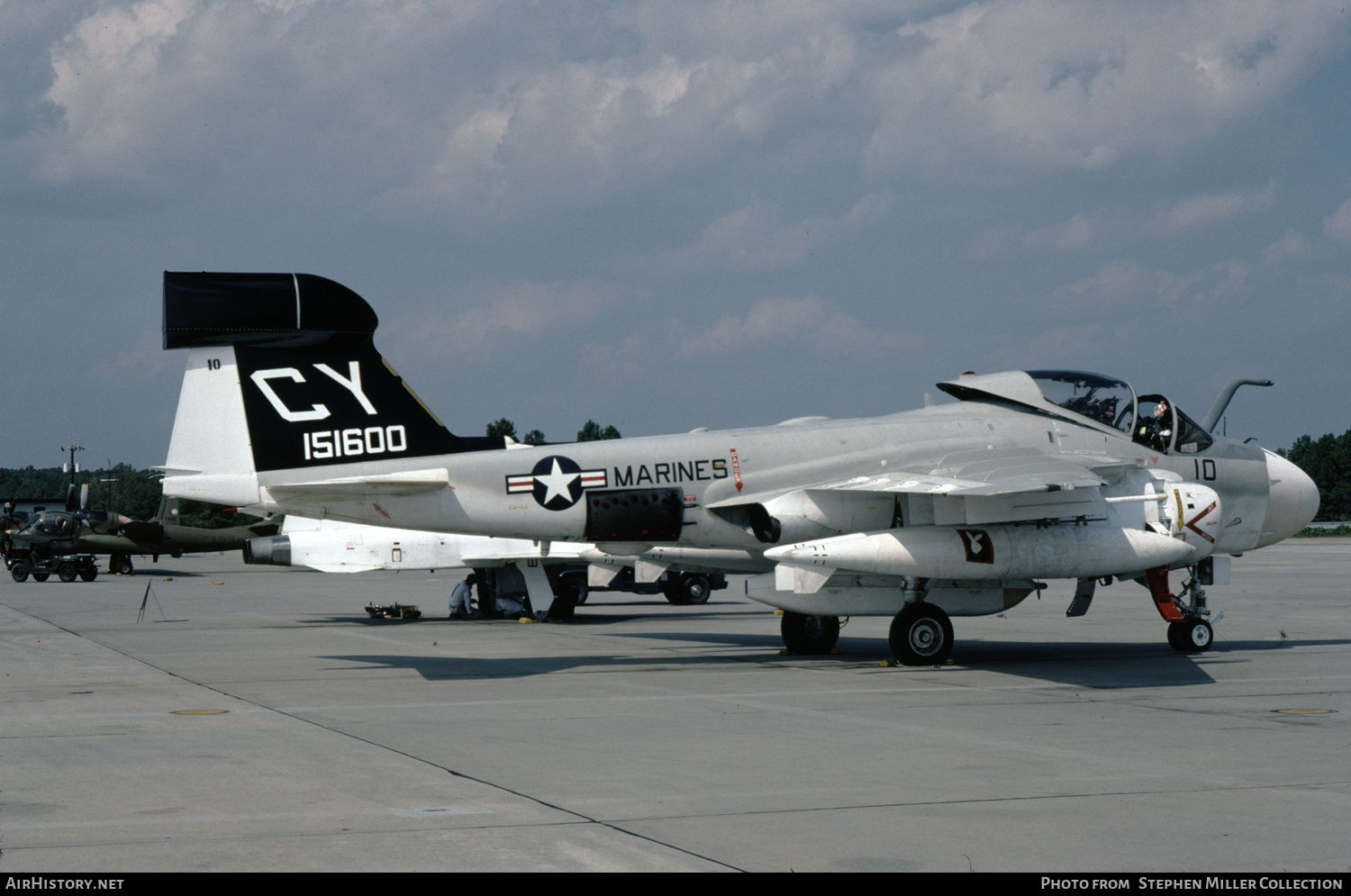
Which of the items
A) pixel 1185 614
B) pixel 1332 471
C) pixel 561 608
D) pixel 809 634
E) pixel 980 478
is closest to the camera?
pixel 980 478

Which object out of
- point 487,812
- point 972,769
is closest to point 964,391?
point 972,769

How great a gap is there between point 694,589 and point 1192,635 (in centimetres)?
1563

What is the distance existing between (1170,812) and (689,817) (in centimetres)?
280

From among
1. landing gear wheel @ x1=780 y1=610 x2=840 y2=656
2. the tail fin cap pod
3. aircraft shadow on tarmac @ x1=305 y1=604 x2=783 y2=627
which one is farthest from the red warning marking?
aircraft shadow on tarmac @ x1=305 y1=604 x2=783 y2=627

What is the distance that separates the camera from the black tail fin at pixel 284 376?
14.6m

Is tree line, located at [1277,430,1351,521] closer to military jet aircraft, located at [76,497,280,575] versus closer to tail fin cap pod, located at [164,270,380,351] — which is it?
military jet aircraft, located at [76,497,280,575]

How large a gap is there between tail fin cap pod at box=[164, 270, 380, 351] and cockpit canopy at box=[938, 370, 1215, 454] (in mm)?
8292

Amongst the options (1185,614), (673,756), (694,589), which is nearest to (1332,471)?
(694,589)

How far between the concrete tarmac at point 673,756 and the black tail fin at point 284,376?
2.76 meters

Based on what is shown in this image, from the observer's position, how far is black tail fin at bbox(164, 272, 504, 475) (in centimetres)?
1465

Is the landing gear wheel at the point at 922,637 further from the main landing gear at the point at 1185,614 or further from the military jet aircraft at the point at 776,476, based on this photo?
the main landing gear at the point at 1185,614

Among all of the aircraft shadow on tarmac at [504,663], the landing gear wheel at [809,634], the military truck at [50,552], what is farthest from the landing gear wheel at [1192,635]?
the military truck at [50,552]

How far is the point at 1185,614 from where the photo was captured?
56.3 ft

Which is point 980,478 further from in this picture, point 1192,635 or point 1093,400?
point 1192,635
